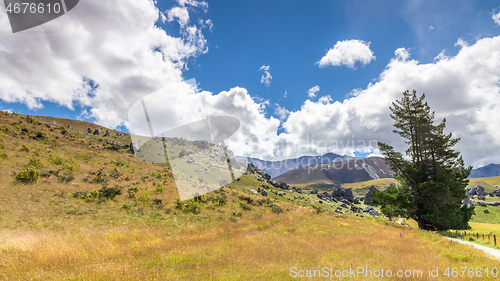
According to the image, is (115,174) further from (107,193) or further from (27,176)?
(27,176)

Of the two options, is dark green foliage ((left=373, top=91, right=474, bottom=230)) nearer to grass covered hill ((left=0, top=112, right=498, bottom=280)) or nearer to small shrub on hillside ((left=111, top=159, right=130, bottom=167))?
grass covered hill ((left=0, top=112, right=498, bottom=280))

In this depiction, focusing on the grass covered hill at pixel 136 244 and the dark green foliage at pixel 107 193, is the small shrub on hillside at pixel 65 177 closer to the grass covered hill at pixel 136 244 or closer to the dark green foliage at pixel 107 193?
the grass covered hill at pixel 136 244

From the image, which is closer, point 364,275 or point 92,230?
point 364,275

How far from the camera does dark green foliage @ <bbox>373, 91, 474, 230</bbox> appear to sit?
2606 centimetres

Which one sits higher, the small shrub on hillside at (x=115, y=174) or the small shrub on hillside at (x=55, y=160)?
the small shrub on hillside at (x=55, y=160)

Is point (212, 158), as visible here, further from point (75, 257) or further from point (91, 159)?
point (75, 257)

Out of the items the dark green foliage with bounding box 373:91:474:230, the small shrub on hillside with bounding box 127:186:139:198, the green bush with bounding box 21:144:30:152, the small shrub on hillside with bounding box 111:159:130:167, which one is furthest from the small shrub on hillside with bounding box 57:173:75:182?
the dark green foliage with bounding box 373:91:474:230

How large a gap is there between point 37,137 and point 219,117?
4159 cm

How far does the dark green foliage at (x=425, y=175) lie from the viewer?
2606 cm

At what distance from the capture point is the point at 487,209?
194 ft

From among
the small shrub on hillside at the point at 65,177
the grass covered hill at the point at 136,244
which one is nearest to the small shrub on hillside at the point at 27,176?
the grass covered hill at the point at 136,244

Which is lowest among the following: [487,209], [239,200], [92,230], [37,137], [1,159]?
[487,209]

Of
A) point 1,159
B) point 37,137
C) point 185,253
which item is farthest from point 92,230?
→ point 37,137

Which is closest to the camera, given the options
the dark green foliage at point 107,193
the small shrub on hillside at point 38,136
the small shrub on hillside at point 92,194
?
the small shrub on hillside at point 92,194
